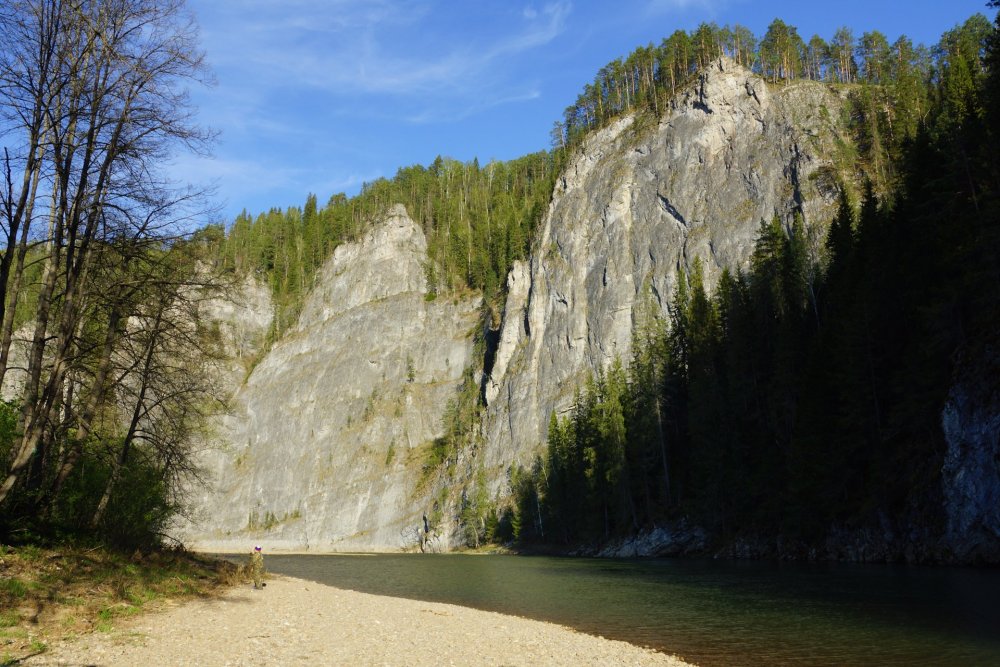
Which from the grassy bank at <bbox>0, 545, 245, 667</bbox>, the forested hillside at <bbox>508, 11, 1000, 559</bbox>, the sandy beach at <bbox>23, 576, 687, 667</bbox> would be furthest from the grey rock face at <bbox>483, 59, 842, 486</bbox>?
the grassy bank at <bbox>0, 545, 245, 667</bbox>

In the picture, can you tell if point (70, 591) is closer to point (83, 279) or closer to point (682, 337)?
point (83, 279)

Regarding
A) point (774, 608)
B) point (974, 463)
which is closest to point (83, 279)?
point (774, 608)

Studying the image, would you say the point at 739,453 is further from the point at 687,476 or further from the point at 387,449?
the point at 387,449

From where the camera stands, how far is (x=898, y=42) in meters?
99.1

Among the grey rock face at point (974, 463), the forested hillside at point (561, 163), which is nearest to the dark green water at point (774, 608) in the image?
the grey rock face at point (974, 463)

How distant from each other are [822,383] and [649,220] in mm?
50641

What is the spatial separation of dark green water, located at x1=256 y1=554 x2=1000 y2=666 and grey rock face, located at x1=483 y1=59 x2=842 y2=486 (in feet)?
173

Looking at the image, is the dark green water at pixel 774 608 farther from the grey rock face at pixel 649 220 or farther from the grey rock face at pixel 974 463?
the grey rock face at pixel 649 220

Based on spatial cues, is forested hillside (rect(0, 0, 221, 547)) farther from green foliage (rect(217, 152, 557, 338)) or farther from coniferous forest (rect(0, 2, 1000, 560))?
green foliage (rect(217, 152, 557, 338))

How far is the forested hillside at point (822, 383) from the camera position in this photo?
3170cm

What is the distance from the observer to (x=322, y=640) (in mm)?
11898

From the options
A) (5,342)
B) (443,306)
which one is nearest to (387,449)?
(443,306)

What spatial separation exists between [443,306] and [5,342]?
351 ft

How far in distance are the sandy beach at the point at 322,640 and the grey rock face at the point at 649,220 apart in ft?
227
